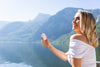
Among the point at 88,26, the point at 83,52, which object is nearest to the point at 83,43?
the point at 83,52

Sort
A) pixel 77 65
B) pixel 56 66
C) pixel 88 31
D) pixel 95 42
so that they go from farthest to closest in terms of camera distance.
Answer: pixel 56 66 → pixel 95 42 → pixel 88 31 → pixel 77 65

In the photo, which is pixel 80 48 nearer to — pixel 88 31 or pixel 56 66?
pixel 88 31

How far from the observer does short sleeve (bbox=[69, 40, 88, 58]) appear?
1.29 m

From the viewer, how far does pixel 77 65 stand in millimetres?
1264

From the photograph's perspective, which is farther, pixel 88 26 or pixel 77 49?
pixel 88 26

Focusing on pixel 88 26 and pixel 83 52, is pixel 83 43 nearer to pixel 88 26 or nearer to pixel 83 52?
pixel 83 52

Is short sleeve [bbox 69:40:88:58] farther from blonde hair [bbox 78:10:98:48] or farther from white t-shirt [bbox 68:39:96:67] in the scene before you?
blonde hair [bbox 78:10:98:48]

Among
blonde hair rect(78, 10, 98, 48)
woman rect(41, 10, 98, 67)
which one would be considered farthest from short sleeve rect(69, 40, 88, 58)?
blonde hair rect(78, 10, 98, 48)

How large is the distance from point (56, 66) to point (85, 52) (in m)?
51.6

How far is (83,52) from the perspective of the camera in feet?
4.34

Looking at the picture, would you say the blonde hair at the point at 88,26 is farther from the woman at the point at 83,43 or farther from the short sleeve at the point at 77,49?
the short sleeve at the point at 77,49

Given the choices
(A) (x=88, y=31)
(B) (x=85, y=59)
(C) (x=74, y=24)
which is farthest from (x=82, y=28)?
(B) (x=85, y=59)

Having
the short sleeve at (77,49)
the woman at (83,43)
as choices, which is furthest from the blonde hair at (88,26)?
the short sleeve at (77,49)

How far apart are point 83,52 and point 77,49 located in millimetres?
82
